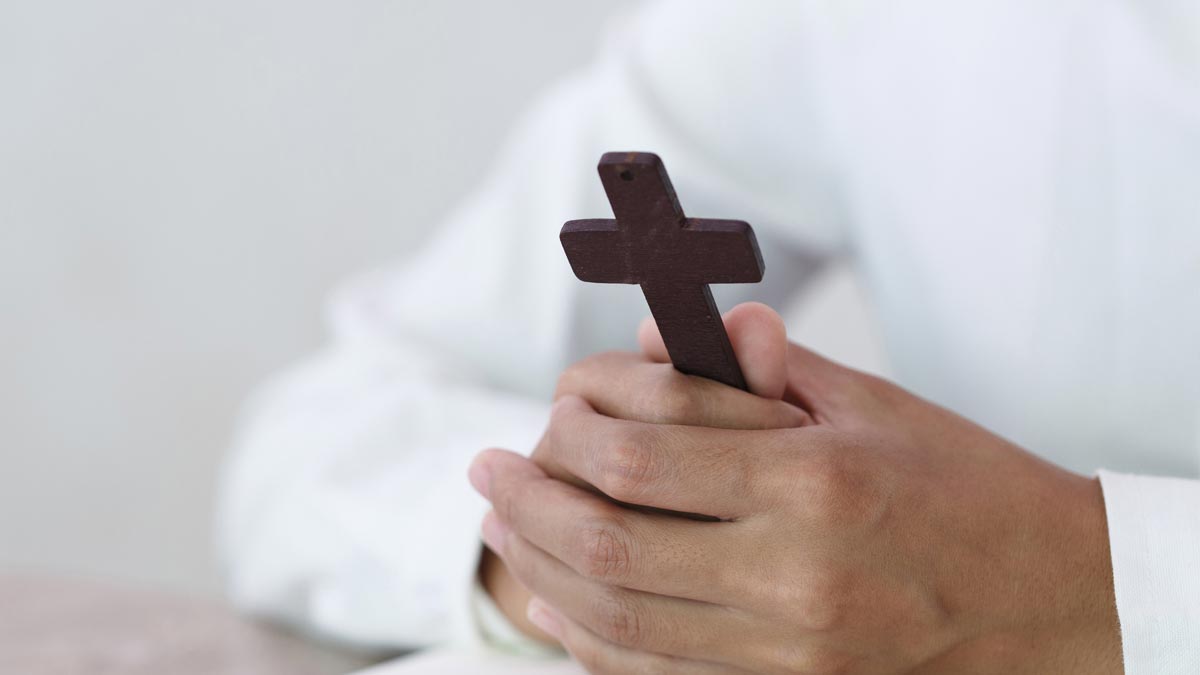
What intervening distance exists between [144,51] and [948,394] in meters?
1.06

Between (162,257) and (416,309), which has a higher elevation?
(162,257)

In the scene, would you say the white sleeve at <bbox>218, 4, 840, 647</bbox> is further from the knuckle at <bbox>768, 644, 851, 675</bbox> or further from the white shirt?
the knuckle at <bbox>768, 644, 851, 675</bbox>

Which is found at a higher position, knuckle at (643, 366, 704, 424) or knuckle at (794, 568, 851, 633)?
knuckle at (643, 366, 704, 424)

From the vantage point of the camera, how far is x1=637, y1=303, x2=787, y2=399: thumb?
17.3 inches

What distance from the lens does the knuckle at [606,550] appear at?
0.43 metres

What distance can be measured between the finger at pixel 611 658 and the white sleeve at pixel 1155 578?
0.15 m

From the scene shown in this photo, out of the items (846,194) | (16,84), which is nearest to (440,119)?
(16,84)

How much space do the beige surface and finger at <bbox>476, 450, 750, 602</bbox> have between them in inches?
12.0

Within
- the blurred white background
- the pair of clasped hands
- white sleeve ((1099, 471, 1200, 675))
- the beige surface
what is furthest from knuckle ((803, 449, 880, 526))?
the blurred white background

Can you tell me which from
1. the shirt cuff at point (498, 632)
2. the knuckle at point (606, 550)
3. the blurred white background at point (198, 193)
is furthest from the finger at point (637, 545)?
the blurred white background at point (198, 193)

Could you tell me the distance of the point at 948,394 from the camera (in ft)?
2.58

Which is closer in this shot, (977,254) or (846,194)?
(977,254)

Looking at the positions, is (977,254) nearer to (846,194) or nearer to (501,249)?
(846,194)

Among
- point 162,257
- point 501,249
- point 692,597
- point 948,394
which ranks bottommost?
point 692,597
